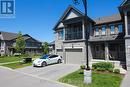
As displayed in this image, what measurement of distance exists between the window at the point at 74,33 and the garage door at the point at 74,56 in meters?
2.21

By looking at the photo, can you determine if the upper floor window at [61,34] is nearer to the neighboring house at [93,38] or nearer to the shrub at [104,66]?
the neighboring house at [93,38]

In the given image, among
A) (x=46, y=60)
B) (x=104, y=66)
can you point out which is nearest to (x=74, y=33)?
(x=46, y=60)

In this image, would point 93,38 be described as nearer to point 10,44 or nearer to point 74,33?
point 74,33

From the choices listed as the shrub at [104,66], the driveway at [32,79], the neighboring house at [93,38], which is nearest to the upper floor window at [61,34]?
the neighboring house at [93,38]

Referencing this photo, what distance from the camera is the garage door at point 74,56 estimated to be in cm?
2281

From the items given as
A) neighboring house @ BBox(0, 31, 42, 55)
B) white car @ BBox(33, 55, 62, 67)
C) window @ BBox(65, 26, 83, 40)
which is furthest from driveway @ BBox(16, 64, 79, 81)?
neighboring house @ BBox(0, 31, 42, 55)

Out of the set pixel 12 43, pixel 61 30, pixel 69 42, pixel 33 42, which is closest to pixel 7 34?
pixel 12 43

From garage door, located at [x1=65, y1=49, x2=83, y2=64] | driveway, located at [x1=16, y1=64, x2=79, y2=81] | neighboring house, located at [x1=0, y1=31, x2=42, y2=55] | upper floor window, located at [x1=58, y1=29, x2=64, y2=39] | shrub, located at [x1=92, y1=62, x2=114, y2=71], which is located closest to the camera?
driveway, located at [x1=16, y1=64, x2=79, y2=81]

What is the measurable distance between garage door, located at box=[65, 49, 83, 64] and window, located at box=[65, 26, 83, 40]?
2212 mm

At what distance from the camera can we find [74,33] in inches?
960

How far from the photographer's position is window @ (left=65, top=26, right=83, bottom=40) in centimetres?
2375

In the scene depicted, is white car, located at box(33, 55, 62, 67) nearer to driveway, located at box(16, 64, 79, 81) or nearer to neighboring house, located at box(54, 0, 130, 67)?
neighboring house, located at box(54, 0, 130, 67)

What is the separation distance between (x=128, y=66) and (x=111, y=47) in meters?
7.90

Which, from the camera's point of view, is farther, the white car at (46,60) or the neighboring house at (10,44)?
the neighboring house at (10,44)
